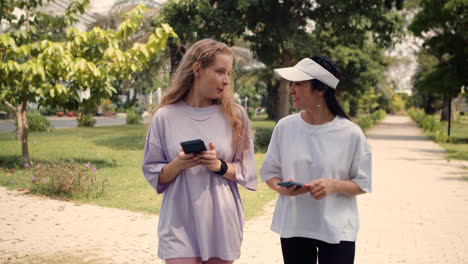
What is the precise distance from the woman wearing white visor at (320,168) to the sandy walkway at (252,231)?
2.61 meters

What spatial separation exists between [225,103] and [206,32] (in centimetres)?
1432

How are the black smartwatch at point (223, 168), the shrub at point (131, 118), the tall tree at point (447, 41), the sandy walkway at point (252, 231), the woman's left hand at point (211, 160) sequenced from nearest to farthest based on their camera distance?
the woman's left hand at point (211, 160)
the black smartwatch at point (223, 168)
the sandy walkway at point (252, 231)
the tall tree at point (447, 41)
the shrub at point (131, 118)

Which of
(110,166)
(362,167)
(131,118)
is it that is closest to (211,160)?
(362,167)

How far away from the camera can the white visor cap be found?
8.46ft

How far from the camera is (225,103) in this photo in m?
2.75

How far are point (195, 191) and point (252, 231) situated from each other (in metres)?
3.89

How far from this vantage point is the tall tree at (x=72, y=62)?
9836mm

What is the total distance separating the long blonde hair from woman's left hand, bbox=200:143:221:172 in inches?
9.0

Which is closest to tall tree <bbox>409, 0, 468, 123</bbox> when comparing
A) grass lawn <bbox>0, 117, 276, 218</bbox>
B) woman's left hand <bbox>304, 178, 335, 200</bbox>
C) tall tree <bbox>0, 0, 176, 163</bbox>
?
grass lawn <bbox>0, 117, 276, 218</bbox>

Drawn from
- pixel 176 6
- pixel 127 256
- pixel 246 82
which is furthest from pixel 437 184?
pixel 246 82

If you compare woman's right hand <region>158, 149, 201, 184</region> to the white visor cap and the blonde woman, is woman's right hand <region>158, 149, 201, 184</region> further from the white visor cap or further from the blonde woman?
the white visor cap

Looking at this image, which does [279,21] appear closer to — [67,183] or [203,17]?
[203,17]

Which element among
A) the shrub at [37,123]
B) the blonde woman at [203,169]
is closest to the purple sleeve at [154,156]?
the blonde woman at [203,169]

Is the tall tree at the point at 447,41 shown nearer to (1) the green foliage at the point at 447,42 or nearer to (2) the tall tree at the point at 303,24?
(1) the green foliage at the point at 447,42
